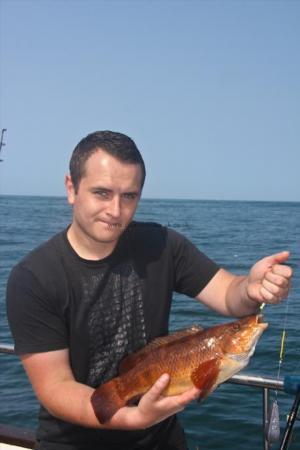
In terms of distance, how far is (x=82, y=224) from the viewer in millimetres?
3240

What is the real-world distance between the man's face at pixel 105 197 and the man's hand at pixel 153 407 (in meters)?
1.01

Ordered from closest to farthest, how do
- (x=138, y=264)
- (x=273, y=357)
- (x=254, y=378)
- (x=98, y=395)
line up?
(x=98, y=395) → (x=138, y=264) → (x=254, y=378) → (x=273, y=357)

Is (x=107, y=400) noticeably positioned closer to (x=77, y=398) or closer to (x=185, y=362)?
(x=77, y=398)

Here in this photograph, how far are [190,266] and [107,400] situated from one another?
114 cm

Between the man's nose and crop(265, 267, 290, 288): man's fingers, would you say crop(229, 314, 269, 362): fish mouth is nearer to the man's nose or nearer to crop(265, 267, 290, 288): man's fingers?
crop(265, 267, 290, 288): man's fingers

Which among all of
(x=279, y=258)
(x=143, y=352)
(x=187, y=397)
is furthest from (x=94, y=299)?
Answer: (x=279, y=258)

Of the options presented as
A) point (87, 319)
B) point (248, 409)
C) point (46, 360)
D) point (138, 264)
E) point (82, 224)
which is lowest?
point (248, 409)

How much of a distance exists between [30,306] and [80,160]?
38.2 inches

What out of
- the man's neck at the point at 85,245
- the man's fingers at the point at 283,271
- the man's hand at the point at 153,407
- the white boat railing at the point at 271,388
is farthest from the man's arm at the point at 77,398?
the white boat railing at the point at 271,388

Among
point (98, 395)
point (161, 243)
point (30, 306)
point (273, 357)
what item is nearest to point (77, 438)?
point (98, 395)

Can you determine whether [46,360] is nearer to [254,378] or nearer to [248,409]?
[254,378]

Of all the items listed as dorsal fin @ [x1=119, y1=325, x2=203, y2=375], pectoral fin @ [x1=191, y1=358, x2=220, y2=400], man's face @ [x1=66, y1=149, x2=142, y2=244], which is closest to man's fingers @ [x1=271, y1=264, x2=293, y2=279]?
pectoral fin @ [x1=191, y1=358, x2=220, y2=400]

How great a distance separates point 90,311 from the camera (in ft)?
10.6

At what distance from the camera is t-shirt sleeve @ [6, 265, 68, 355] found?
10.0 feet
